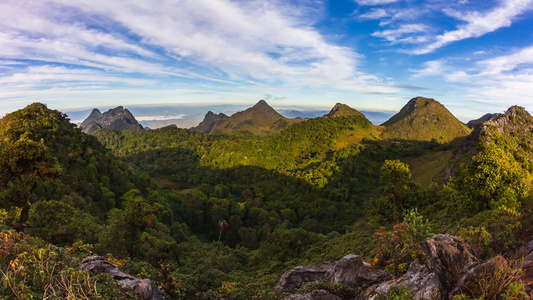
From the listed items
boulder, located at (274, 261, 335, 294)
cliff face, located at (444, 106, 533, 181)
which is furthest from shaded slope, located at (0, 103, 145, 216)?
cliff face, located at (444, 106, 533, 181)

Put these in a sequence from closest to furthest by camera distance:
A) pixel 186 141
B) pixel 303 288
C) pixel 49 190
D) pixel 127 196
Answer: pixel 303 288
pixel 49 190
pixel 127 196
pixel 186 141

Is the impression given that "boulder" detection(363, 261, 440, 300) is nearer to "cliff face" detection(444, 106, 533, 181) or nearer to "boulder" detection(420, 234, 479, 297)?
"boulder" detection(420, 234, 479, 297)

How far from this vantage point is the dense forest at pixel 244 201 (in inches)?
380

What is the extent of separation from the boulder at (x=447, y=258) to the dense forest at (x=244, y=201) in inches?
39.7

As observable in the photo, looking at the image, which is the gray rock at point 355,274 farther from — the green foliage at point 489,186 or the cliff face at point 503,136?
the cliff face at point 503,136

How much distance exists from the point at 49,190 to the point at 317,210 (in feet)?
191

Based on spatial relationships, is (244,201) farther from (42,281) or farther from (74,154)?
(42,281)

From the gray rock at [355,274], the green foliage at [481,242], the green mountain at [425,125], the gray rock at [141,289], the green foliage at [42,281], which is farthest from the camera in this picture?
the green mountain at [425,125]

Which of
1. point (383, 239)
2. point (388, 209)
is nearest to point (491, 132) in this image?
point (388, 209)

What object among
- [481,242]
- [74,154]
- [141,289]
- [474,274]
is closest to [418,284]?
[474,274]

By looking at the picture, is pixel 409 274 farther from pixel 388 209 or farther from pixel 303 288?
pixel 388 209

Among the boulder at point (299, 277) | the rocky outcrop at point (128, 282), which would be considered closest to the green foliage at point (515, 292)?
the rocky outcrop at point (128, 282)

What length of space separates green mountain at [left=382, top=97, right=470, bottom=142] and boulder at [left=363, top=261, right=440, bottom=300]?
464ft

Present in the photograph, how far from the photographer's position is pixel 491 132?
173 feet
